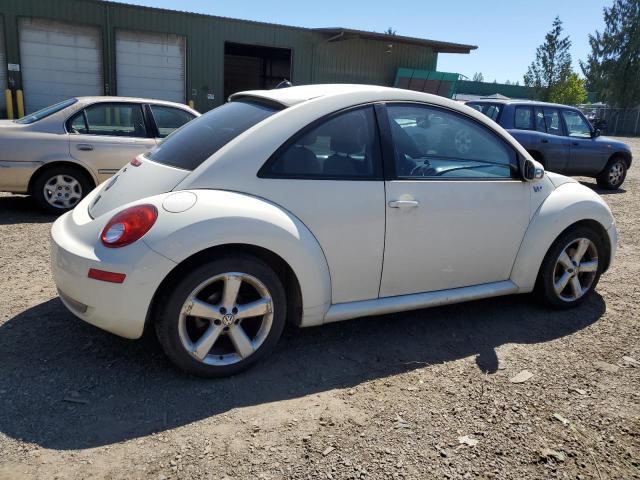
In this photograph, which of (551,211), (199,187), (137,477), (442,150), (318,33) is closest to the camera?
(137,477)

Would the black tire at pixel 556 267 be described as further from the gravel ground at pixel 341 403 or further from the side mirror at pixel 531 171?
the side mirror at pixel 531 171

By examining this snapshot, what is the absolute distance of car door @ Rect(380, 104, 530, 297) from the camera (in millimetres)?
3281

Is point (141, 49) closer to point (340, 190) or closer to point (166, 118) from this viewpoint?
point (166, 118)

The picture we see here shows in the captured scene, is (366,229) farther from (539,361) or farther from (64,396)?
(64,396)

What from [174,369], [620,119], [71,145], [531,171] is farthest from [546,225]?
[620,119]

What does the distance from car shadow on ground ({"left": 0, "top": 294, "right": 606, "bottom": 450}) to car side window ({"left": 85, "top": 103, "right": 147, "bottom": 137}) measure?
3629mm

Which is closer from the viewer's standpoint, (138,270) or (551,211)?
(138,270)

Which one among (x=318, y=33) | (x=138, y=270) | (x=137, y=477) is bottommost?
(x=137, y=477)

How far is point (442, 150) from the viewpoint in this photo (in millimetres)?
3600

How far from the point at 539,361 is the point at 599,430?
72 centimetres

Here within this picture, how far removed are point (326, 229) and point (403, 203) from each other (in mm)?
535

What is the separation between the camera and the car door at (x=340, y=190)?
300cm

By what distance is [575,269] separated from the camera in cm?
409

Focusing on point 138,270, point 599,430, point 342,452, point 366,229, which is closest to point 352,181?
point 366,229
